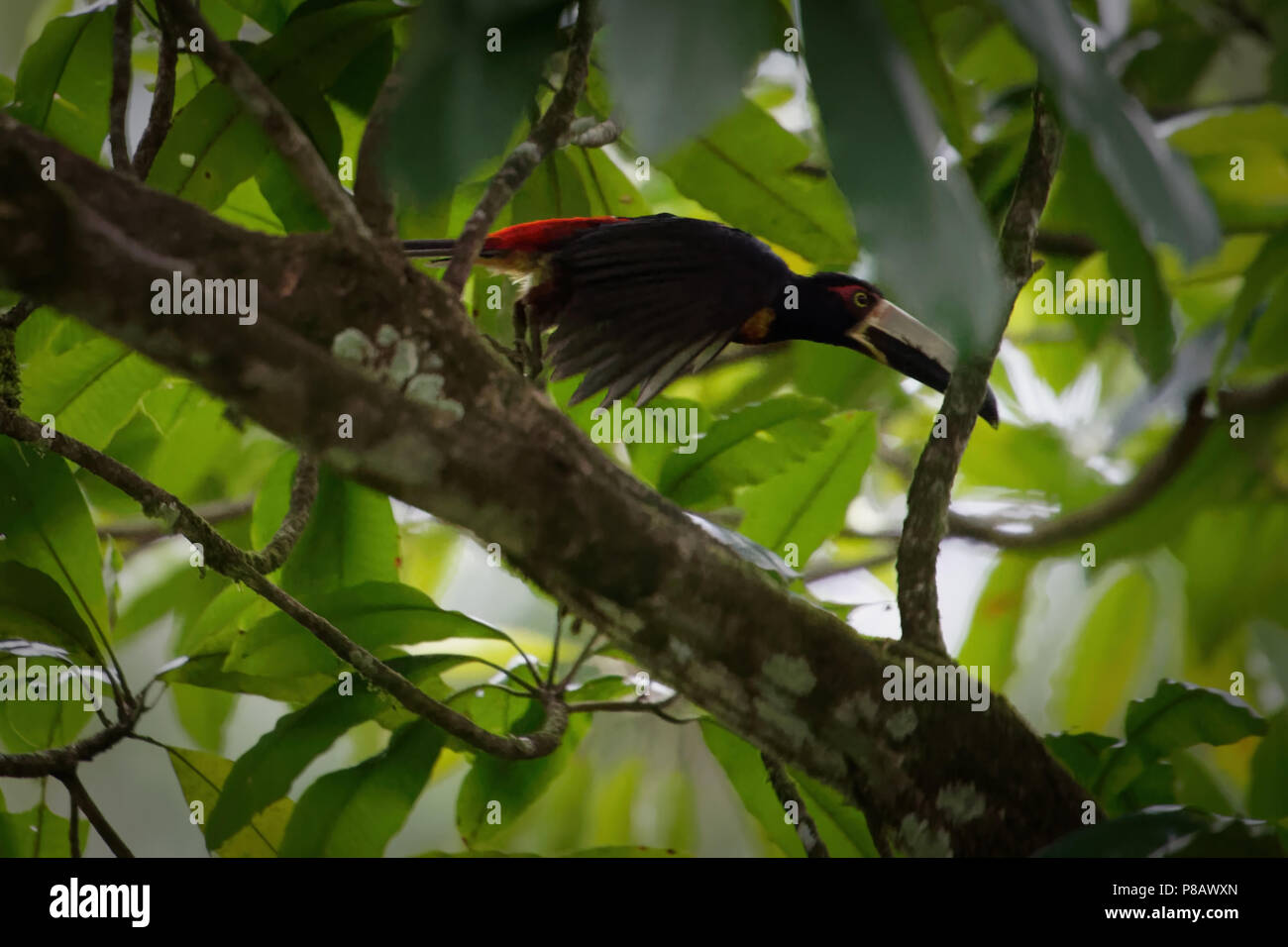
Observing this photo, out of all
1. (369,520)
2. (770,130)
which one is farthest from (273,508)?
(770,130)

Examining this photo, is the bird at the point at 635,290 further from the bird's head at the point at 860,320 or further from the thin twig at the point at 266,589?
the thin twig at the point at 266,589

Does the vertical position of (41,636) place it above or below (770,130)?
below

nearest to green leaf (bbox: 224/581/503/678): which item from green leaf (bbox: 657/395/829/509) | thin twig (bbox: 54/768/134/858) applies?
thin twig (bbox: 54/768/134/858)

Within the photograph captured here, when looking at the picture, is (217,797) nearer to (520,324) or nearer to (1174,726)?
(520,324)

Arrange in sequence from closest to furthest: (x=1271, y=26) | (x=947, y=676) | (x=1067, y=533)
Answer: (x=947, y=676)
(x=1271, y=26)
(x=1067, y=533)

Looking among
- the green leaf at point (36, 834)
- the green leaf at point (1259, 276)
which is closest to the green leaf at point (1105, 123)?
the green leaf at point (1259, 276)

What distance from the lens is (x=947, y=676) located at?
1.19 meters

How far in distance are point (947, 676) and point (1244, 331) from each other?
1.24 metres

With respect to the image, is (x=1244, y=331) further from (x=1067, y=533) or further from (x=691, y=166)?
(x=691, y=166)

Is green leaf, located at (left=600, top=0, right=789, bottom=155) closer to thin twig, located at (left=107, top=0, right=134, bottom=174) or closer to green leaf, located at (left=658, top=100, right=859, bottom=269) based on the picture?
thin twig, located at (left=107, top=0, right=134, bottom=174)

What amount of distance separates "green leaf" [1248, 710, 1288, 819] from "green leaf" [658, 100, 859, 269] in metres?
1.02

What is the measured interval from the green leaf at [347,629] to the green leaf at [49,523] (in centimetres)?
26

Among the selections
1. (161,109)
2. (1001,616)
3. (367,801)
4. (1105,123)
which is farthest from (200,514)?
(1105,123)

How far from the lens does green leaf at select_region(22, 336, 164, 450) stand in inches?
67.0
